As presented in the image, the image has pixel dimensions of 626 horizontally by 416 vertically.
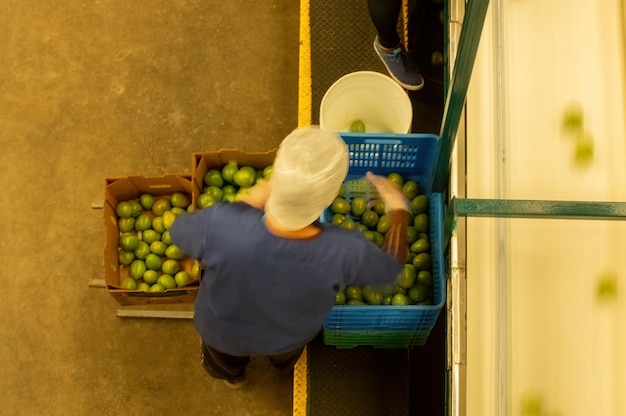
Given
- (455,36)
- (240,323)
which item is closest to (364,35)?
(455,36)

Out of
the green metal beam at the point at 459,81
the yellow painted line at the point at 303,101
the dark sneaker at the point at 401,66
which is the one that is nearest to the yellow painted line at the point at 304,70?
the yellow painted line at the point at 303,101

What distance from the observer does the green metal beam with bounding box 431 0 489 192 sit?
1.72m

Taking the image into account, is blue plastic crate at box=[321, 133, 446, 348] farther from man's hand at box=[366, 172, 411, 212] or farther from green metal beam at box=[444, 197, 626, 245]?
green metal beam at box=[444, 197, 626, 245]

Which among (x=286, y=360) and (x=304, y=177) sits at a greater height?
(x=304, y=177)

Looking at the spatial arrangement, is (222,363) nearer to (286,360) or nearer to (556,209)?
(286,360)

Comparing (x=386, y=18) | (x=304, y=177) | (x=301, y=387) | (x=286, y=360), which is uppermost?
(x=386, y=18)

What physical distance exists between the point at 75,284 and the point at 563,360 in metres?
2.31

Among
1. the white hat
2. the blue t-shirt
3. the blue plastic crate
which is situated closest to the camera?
the white hat

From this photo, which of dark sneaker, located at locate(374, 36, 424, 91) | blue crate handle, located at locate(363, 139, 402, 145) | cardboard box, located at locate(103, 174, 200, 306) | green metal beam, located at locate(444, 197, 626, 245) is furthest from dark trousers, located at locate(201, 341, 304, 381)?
dark sneaker, located at locate(374, 36, 424, 91)

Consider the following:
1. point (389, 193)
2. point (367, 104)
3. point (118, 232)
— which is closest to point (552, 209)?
point (389, 193)

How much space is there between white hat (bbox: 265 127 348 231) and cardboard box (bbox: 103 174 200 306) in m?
1.30

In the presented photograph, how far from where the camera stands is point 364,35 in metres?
3.44

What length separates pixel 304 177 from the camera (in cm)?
171

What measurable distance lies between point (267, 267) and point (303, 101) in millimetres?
1619
